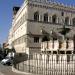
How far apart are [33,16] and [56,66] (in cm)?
2923

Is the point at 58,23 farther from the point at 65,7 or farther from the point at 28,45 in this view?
the point at 28,45

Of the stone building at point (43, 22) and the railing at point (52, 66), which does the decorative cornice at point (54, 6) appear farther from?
the railing at point (52, 66)

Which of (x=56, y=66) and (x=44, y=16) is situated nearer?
(x=56, y=66)

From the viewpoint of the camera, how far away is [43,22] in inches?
2044

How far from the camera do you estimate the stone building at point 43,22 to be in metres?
49.7

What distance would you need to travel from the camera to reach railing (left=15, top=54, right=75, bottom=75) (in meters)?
21.0

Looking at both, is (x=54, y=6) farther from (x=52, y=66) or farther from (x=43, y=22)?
(x=52, y=66)

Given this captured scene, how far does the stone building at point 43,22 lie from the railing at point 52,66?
2145 cm

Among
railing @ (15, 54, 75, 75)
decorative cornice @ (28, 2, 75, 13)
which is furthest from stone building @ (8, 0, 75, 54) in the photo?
railing @ (15, 54, 75, 75)

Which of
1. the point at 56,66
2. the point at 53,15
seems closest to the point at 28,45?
the point at 53,15

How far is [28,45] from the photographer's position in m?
49.2

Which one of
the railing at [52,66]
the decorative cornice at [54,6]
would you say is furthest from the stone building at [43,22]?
the railing at [52,66]

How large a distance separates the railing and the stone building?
21450 mm

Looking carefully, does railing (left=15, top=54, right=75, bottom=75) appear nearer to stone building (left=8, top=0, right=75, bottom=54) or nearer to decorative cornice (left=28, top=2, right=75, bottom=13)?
stone building (left=8, top=0, right=75, bottom=54)
